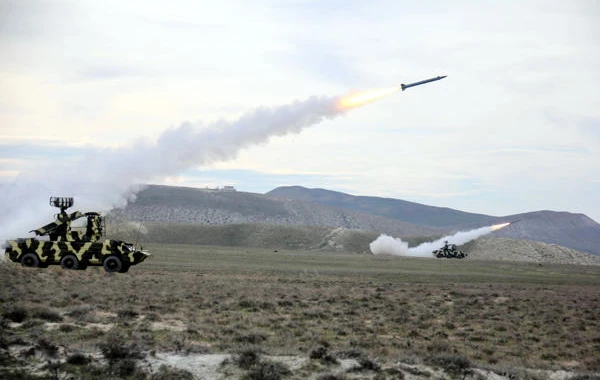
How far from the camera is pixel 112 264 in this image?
40312 millimetres

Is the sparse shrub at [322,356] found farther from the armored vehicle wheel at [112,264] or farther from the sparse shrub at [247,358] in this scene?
the armored vehicle wheel at [112,264]

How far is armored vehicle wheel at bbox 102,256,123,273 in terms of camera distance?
40250mm

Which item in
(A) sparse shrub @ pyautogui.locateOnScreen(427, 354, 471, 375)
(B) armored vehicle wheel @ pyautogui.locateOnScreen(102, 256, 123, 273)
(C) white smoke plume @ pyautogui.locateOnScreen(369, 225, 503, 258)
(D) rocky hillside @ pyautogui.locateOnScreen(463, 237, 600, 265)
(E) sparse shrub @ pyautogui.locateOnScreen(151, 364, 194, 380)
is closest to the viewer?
(E) sparse shrub @ pyautogui.locateOnScreen(151, 364, 194, 380)

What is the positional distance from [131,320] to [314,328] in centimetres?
642

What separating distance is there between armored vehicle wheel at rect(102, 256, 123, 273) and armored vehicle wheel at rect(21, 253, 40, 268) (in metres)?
3.80

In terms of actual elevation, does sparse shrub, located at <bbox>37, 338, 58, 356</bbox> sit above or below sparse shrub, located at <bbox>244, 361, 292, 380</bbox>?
above

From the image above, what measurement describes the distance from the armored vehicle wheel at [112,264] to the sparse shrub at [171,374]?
2567 cm

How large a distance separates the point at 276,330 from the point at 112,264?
1993 cm

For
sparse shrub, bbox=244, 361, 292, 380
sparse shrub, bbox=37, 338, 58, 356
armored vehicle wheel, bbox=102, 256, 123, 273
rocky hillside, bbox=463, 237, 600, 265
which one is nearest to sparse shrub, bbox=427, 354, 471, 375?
sparse shrub, bbox=244, 361, 292, 380

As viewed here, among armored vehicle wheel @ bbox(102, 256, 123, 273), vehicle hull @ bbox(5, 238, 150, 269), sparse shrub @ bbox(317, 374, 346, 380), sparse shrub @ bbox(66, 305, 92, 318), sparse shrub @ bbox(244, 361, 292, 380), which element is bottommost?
sparse shrub @ bbox(317, 374, 346, 380)

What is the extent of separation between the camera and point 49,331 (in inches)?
770

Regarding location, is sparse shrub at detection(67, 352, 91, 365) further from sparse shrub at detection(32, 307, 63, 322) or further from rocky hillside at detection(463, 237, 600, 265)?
rocky hillside at detection(463, 237, 600, 265)

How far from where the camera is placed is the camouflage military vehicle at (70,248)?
3962 cm

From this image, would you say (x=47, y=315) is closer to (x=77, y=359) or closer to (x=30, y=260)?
(x=77, y=359)
